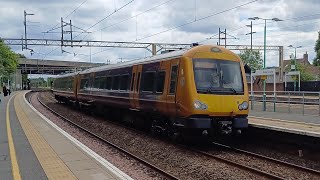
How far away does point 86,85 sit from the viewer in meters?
27.6

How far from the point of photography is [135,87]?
16781mm

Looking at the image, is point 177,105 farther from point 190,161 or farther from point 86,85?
point 86,85

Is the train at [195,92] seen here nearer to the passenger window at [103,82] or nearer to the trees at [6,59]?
the passenger window at [103,82]

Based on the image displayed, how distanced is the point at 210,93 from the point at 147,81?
3646 mm

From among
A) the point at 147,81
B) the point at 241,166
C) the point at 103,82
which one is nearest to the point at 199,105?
the point at 241,166

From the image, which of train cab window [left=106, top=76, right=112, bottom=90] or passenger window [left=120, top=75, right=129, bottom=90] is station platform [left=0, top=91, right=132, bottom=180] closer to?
passenger window [left=120, top=75, right=129, bottom=90]

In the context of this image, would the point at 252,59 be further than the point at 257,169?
Yes

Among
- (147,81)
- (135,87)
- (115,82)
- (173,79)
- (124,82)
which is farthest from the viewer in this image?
(115,82)

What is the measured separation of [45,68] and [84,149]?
10239cm

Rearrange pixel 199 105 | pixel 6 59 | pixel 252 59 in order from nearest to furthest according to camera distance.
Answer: pixel 199 105, pixel 6 59, pixel 252 59

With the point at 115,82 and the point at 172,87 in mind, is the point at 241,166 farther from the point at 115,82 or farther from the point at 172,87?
the point at 115,82

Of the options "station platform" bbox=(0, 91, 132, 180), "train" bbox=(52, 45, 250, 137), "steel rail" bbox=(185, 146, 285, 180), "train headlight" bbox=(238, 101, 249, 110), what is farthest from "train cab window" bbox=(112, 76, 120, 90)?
"train headlight" bbox=(238, 101, 249, 110)

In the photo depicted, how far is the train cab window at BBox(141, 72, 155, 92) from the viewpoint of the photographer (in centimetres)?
1513

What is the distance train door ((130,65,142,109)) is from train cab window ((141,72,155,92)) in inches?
20.4
